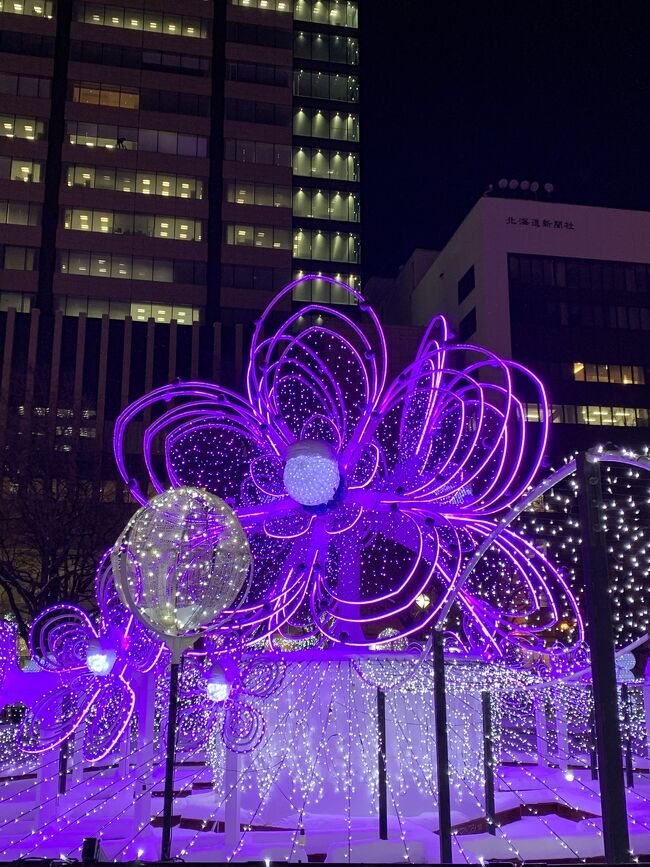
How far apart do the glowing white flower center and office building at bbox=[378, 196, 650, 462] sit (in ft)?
124

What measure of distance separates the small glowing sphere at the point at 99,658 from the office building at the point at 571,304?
1563 inches

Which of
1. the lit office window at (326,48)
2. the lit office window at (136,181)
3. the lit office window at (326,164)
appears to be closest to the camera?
the lit office window at (136,181)

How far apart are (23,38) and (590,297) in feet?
121

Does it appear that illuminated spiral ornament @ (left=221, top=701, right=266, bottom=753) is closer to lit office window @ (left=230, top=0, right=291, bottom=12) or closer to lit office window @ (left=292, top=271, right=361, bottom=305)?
lit office window @ (left=292, top=271, right=361, bottom=305)

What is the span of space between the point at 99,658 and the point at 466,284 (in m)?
44.1

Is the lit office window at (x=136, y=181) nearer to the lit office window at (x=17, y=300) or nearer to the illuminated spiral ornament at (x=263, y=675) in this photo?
the lit office window at (x=17, y=300)

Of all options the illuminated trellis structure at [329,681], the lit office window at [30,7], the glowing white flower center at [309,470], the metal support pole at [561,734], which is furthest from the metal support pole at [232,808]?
the lit office window at [30,7]

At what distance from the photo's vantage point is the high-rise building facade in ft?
165

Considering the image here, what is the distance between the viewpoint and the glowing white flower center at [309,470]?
11.4 meters

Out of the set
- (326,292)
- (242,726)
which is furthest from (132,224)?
(242,726)

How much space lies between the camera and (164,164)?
52.1 m

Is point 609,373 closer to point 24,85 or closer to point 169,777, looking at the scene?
point 24,85

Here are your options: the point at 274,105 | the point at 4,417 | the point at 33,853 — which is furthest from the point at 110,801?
the point at 274,105

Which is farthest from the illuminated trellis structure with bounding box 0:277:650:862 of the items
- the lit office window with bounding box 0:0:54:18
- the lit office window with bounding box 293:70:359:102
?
the lit office window with bounding box 0:0:54:18
